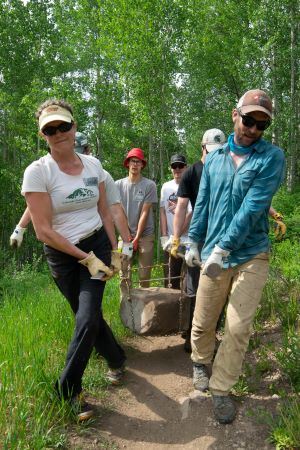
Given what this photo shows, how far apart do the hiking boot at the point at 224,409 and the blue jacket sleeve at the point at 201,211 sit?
3.78 ft

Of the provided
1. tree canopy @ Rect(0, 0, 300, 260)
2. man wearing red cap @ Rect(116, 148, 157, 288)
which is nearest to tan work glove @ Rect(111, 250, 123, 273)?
man wearing red cap @ Rect(116, 148, 157, 288)

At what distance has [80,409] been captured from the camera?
8.34 feet

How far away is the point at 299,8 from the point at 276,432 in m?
15.3

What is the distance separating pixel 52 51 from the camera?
18.2 meters

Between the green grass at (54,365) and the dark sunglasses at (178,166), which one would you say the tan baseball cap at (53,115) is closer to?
the green grass at (54,365)

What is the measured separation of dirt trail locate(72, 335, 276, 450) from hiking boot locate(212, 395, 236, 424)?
41mm

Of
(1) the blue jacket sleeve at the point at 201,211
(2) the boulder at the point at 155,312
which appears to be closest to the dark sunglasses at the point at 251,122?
(1) the blue jacket sleeve at the point at 201,211

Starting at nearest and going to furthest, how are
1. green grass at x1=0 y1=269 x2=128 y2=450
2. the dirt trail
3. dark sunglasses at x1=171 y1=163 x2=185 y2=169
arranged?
1. green grass at x1=0 y1=269 x2=128 y2=450
2. the dirt trail
3. dark sunglasses at x1=171 y1=163 x2=185 y2=169

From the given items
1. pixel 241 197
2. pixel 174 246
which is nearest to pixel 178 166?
pixel 174 246

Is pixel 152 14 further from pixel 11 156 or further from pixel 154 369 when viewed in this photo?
pixel 11 156

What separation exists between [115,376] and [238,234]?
5.02ft

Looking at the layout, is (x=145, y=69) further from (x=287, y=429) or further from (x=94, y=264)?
(x=287, y=429)

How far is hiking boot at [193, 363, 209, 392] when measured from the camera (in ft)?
9.66

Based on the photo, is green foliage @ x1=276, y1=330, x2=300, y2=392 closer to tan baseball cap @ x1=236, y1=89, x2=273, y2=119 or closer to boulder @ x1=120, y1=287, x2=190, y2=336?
boulder @ x1=120, y1=287, x2=190, y2=336
